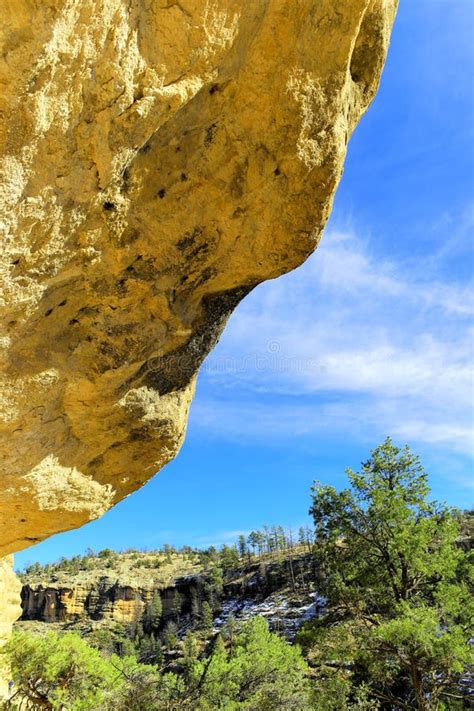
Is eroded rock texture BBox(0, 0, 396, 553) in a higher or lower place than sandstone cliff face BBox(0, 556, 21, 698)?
higher

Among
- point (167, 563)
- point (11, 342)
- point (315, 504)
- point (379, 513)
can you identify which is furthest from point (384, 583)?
point (167, 563)

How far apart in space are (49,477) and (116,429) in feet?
3.89

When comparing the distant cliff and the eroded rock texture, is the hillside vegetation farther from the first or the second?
the distant cliff

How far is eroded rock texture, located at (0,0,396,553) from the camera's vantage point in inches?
173

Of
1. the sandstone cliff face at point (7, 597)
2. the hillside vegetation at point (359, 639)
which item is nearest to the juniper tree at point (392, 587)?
the hillside vegetation at point (359, 639)

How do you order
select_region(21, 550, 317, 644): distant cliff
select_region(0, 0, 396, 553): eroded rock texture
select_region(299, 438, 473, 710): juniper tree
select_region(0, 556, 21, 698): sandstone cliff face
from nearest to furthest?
select_region(0, 0, 396, 553): eroded rock texture
select_region(299, 438, 473, 710): juniper tree
select_region(0, 556, 21, 698): sandstone cliff face
select_region(21, 550, 317, 644): distant cliff

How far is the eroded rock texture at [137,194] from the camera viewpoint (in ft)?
14.4

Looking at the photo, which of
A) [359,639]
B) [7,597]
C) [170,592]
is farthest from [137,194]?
[170,592]

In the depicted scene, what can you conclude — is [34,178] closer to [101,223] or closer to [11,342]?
[101,223]

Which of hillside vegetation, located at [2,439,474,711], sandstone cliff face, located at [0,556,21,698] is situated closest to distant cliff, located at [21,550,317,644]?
hillside vegetation, located at [2,439,474,711]

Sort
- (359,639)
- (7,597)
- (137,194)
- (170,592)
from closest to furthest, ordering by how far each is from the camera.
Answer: (137,194), (359,639), (7,597), (170,592)

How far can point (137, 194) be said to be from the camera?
5.64 meters

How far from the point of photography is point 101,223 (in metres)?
5.38

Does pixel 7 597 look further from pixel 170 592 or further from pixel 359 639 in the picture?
pixel 170 592
